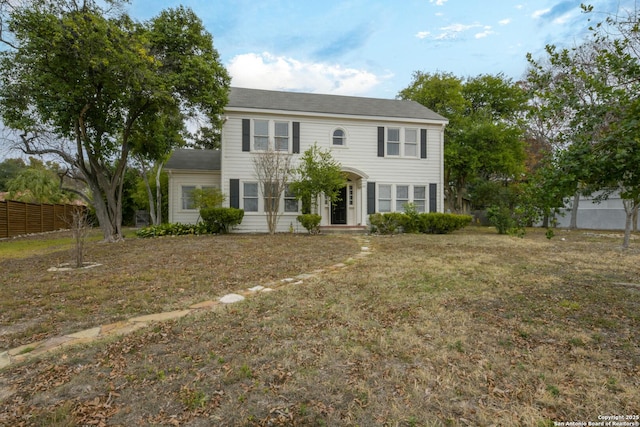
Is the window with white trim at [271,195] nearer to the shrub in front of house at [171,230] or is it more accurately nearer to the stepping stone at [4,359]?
the shrub in front of house at [171,230]

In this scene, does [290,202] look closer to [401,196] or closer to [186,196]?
[186,196]

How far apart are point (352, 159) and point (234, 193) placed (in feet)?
17.6

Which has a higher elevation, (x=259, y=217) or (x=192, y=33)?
(x=192, y=33)

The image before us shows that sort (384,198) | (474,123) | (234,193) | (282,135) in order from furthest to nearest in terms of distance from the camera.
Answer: (474,123), (384,198), (282,135), (234,193)

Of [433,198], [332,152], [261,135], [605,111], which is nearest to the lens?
[605,111]

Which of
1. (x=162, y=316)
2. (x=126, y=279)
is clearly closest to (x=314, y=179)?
(x=126, y=279)

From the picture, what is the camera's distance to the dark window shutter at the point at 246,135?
1320 cm

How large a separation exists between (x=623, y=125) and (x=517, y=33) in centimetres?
771

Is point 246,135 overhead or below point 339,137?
below

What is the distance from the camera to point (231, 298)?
4207 mm

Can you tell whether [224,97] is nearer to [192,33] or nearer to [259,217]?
[192,33]

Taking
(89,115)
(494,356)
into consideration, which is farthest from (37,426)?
(89,115)

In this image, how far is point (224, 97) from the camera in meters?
11.2

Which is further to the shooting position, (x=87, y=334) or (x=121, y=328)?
(x=121, y=328)
